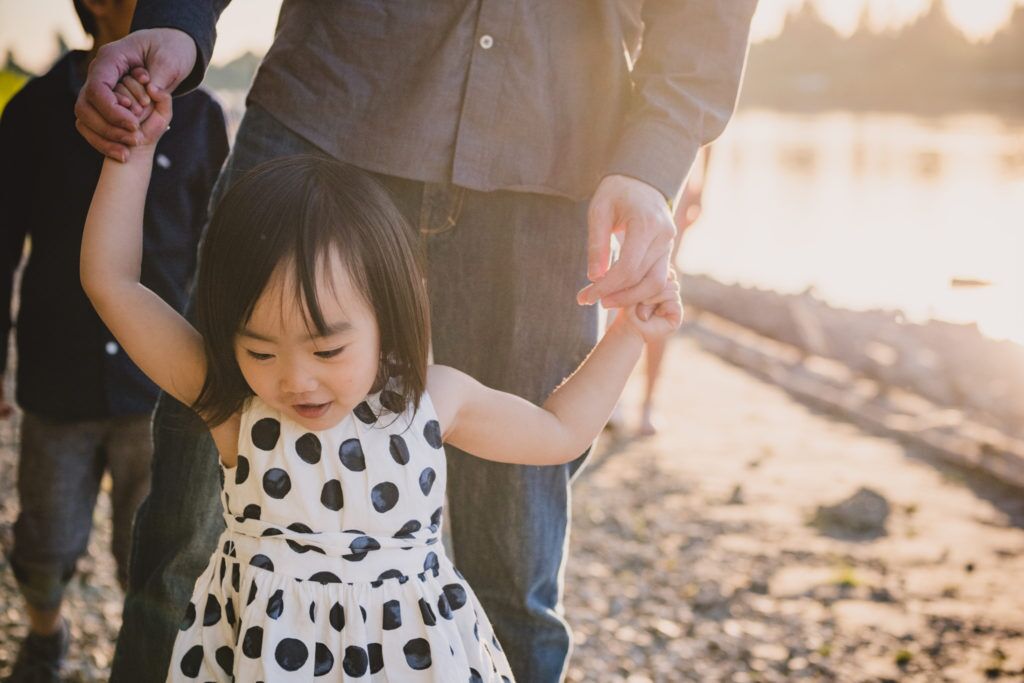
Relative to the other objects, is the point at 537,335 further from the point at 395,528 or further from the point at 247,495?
the point at 247,495

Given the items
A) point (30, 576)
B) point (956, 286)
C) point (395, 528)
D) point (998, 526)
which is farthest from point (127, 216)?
point (956, 286)

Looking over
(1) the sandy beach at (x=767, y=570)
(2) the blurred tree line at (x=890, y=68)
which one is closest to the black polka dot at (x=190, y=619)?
(1) the sandy beach at (x=767, y=570)

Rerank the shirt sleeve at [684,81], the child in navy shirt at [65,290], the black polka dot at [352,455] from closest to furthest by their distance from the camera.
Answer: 1. the black polka dot at [352,455]
2. the shirt sleeve at [684,81]
3. the child in navy shirt at [65,290]

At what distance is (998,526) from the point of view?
169 inches

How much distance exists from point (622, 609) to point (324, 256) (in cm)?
254

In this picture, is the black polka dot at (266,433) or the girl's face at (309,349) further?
the black polka dot at (266,433)

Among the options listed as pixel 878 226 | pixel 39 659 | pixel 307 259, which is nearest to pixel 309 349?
pixel 307 259

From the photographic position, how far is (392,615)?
4.69 feet

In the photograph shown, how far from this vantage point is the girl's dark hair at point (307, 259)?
1372mm

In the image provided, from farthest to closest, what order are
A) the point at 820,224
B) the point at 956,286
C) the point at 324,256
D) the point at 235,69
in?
the point at 820,224 < the point at 956,286 < the point at 235,69 < the point at 324,256

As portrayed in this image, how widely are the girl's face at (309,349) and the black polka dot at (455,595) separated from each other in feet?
1.16

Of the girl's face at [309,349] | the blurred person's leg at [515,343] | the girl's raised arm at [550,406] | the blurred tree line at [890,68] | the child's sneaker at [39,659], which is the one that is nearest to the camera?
the girl's face at [309,349]

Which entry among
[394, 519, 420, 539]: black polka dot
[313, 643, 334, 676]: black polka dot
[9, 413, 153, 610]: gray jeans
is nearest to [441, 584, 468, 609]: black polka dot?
[394, 519, 420, 539]: black polka dot

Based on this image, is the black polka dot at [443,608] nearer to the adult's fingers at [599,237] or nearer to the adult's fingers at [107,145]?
the adult's fingers at [599,237]
